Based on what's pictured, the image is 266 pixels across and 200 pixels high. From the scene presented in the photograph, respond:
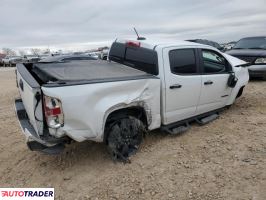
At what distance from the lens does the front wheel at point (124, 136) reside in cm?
428

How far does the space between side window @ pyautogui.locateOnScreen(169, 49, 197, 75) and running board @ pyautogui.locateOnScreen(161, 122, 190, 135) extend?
0.94 metres

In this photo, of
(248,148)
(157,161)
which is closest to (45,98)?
(157,161)

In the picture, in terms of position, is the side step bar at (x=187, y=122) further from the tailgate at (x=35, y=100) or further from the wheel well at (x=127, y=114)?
the tailgate at (x=35, y=100)

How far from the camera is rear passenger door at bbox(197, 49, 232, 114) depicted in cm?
546

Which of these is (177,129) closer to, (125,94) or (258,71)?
(125,94)

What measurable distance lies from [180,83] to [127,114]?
1059 mm

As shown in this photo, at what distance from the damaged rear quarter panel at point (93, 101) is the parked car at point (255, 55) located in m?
6.00

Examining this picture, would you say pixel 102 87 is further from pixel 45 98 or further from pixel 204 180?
pixel 204 180


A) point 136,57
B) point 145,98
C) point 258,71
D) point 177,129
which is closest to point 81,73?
point 145,98

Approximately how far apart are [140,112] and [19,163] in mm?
2004

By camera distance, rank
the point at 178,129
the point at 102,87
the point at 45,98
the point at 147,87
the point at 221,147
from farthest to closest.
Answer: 1. the point at 178,129
2. the point at 221,147
3. the point at 147,87
4. the point at 102,87
5. the point at 45,98

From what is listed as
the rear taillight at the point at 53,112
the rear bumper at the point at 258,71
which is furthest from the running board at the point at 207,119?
the rear bumper at the point at 258,71

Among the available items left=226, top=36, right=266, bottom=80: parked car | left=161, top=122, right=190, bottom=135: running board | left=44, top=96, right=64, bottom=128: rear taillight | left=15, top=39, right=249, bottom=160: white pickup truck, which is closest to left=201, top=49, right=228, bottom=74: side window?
left=15, top=39, right=249, bottom=160: white pickup truck

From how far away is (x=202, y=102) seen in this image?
553 centimetres
